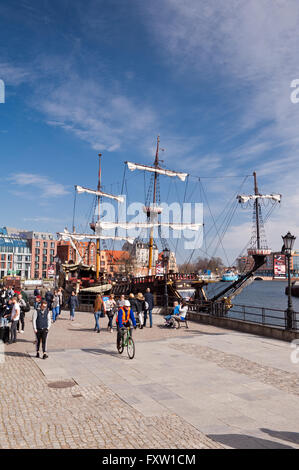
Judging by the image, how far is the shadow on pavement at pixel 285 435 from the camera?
6.22 metres

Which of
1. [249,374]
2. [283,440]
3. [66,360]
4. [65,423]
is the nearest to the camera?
[283,440]

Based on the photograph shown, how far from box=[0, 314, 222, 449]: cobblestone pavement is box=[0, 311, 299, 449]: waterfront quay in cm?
2

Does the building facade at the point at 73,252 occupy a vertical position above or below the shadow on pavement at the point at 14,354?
above

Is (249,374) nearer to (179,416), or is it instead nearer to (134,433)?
(179,416)

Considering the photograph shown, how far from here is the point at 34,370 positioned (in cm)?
1069

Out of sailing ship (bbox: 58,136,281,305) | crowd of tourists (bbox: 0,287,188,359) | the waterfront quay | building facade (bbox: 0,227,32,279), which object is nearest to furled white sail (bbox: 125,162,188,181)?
sailing ship (bbox: 58,136,281,305)

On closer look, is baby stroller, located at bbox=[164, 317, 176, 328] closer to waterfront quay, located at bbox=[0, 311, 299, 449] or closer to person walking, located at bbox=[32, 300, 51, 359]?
waterfront quay, located at bbox=[0, 311, 299, 449]

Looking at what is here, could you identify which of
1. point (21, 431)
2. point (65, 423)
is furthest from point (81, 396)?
point (21, 431)

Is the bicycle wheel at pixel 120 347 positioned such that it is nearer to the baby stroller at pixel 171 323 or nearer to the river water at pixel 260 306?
the river water at pixel 260 306

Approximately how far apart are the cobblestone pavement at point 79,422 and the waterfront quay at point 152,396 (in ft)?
0.05

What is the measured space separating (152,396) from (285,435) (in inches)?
116

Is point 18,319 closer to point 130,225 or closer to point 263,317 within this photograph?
point 263,317

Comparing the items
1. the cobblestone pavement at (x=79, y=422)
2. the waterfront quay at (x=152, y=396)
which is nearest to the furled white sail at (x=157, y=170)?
the waterfront quay at (x=152, y=396)
